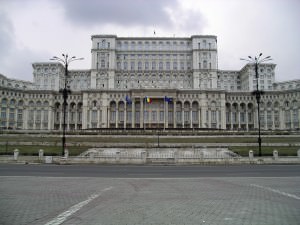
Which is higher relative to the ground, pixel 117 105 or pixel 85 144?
pixel 117 105

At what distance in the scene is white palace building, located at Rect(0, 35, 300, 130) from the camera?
103625 millimetres

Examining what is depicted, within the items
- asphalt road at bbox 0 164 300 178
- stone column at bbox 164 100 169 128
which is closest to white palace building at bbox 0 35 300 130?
stone column at bbox 164 100 169 128

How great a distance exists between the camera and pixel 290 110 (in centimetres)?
10375

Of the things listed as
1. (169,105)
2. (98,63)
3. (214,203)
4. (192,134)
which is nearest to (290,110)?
(169,105)

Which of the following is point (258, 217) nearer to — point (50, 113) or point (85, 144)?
point (85, 144)

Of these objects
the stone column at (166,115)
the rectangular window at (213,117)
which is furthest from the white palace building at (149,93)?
the stone column at (166,115)

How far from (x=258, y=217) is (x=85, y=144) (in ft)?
144

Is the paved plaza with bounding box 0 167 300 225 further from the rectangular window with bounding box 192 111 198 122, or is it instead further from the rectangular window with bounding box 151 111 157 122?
the rectangular window with bounding box 192 111 198 122

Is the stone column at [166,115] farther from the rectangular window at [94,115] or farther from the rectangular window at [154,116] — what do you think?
the rectangular window at [94,115]

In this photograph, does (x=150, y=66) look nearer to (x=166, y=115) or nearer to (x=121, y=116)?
(x=166, y=115)

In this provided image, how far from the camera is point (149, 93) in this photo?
103m

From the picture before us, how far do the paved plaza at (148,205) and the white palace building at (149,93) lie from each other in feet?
288

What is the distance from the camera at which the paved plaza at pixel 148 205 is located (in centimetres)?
757

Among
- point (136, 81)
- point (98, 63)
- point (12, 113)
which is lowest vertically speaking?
point (12, 113)
